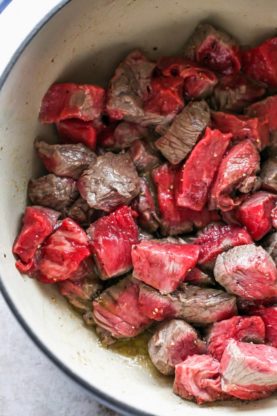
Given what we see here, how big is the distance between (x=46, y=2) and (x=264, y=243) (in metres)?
1.04

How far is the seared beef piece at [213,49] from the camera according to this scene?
215 centimetres

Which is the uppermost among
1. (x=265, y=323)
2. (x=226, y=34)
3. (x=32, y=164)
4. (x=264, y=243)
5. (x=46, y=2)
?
(x=46, y=2)

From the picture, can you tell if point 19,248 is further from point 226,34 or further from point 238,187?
point 226,34

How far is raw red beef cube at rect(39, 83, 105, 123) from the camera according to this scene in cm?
212

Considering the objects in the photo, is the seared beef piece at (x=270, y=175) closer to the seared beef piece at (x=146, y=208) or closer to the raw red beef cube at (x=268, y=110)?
the raw red beef cube at (x=268, y=110)

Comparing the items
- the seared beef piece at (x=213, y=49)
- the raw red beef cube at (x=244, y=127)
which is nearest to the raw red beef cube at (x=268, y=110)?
the raw red beef cube at (x=244, y=127)

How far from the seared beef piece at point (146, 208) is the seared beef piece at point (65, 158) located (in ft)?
0.64

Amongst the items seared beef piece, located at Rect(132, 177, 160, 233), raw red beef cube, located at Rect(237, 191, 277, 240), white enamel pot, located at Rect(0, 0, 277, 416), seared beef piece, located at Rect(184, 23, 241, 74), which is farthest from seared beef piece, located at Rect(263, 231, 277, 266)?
seared beef piece, located at Rect(184, 23, 241, 74)

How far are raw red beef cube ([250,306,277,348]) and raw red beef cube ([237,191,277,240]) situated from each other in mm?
243

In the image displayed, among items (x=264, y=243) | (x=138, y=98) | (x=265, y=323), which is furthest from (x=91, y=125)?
(x=265, y=323)

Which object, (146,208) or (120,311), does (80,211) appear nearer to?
(146,208)

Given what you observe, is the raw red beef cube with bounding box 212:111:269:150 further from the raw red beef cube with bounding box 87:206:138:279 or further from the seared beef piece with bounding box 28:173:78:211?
the seared beef piece with bounding box 28:173:78:211

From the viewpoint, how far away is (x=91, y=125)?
222 centimetres

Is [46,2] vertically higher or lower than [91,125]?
higher
